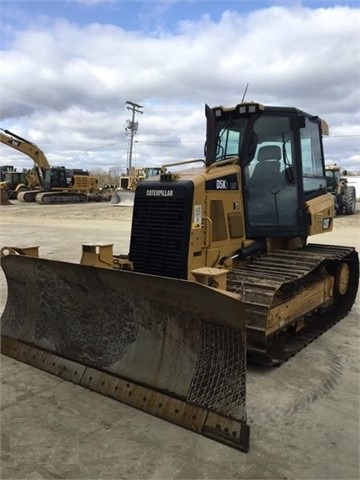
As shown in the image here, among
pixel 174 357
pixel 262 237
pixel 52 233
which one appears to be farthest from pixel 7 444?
pixel 52 233

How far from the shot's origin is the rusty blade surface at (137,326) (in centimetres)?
363

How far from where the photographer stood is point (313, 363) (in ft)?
15.9

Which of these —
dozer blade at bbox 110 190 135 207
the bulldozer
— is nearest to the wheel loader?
the bulldozer

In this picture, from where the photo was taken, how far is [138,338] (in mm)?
4223

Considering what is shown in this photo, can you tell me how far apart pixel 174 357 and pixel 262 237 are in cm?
241

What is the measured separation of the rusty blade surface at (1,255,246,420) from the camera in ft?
11.9

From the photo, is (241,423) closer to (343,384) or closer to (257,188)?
(343,384)

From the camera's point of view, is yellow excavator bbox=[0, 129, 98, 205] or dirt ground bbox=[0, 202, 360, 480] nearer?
dirt ground bbox=[0, 202, 360, 480]

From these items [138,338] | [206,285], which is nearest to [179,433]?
[138,338]

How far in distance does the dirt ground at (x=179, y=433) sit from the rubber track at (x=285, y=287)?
0.77 feet

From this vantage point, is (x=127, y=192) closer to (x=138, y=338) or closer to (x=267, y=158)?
(x=267, y=158)

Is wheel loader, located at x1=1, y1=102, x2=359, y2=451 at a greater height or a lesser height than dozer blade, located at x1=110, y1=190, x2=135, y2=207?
lesser

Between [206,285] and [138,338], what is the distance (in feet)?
2.86

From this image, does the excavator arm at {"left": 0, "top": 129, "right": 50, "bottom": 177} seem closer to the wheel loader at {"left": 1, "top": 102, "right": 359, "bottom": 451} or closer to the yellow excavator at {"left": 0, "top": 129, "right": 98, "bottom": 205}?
the yellow excavator at {"left": 0, "top": 129, "right": 98, "bottom": 205}
